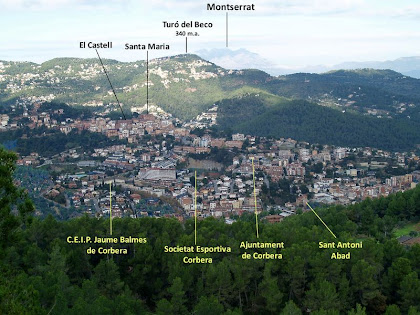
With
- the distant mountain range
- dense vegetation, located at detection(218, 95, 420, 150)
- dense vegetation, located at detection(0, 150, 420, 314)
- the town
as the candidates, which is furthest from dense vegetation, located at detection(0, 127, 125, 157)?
dense vegetation, located at detection(0, 150, 420, 314)

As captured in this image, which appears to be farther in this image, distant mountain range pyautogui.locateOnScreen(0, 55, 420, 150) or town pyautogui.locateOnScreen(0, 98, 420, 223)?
distant mountain range pyautogui.locateOnScreen(0, 55, 420, 150)

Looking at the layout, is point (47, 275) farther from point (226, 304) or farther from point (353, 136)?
point (353, 136)

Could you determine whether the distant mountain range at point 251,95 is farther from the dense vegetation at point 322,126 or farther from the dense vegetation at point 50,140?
the dense vegetation at point 50,140

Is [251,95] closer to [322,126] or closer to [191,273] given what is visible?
[322,126]

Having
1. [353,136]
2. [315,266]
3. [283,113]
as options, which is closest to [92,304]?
[315,266]

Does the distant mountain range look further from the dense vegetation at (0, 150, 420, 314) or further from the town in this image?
the dense vegetation at (0, 150, 420, 314)

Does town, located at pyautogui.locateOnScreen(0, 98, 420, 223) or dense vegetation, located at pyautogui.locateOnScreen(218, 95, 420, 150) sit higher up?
dense vegetation, located at pyautogui.locateOnScreen(218, 95, 420, 150)

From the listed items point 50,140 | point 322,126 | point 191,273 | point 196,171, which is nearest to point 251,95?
point 322,126
